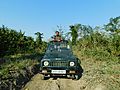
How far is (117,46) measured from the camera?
1938 centimetres

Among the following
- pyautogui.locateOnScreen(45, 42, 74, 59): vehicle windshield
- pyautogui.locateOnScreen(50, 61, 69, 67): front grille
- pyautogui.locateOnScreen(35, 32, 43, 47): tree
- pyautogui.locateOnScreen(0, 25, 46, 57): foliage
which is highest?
pyautogui.locateOnScreen(35, 32, 43, 47): tree

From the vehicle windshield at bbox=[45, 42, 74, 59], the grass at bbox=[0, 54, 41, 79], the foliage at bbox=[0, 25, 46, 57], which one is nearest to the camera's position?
the grass at bbox=[0, 54, 41, 79]

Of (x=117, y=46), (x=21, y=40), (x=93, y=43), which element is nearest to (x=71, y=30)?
(x=21, y=40)

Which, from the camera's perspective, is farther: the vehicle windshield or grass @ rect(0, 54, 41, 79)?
the vehicle windshield

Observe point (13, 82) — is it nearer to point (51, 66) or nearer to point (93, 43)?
point (51, 66)

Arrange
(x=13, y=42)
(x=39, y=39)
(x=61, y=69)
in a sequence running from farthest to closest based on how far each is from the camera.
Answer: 1. (x=39, y=39)
2. (x=13, y=42)
3. (x=61, y=69)

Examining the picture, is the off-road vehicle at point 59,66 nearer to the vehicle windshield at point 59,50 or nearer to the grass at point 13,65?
the vehicle windshield at point 59,50

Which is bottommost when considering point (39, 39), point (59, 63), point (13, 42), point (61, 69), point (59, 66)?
point (61, 69)

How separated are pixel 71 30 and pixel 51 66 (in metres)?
34.0

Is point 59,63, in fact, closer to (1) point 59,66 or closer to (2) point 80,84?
(1) point 59,66

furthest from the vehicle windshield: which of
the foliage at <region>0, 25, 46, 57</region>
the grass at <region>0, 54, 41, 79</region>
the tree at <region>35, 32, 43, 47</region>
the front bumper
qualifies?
the tree at <region>35, 32, 43, 47</region>

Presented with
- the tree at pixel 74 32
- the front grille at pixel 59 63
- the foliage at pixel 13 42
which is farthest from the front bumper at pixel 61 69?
the tree at pixel 74 32

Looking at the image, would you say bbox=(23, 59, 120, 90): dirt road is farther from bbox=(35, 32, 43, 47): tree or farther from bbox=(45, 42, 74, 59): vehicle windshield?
bbox=(35, 32, 43, 47): tree

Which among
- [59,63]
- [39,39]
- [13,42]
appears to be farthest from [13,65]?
[39,39]
